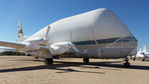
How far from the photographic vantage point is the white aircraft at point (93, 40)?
1350cm

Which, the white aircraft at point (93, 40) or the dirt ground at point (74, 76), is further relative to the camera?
the white aircraft at point (93, 40)

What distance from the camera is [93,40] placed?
52.3ft

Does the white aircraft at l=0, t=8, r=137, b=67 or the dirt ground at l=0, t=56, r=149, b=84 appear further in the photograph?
the white aircraft at l=0, t=8, r=137, b=67

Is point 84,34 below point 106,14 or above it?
below

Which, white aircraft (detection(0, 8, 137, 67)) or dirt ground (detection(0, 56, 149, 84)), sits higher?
white aircraft (detection(0, 8, 137, 67))

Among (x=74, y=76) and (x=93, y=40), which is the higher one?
(x=93, y=40)

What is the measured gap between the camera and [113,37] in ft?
48.1

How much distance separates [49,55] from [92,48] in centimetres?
548

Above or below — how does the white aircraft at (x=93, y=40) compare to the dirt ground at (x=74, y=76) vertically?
above

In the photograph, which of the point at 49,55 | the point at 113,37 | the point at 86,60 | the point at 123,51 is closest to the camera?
the point at 123,51

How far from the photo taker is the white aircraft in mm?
13501

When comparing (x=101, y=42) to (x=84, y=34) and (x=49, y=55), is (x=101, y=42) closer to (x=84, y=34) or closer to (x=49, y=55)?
(x=84, y=34)

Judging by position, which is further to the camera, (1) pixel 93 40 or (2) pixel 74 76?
(1) pixel 93 40

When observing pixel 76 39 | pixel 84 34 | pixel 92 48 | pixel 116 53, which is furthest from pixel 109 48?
pixel 76 39
